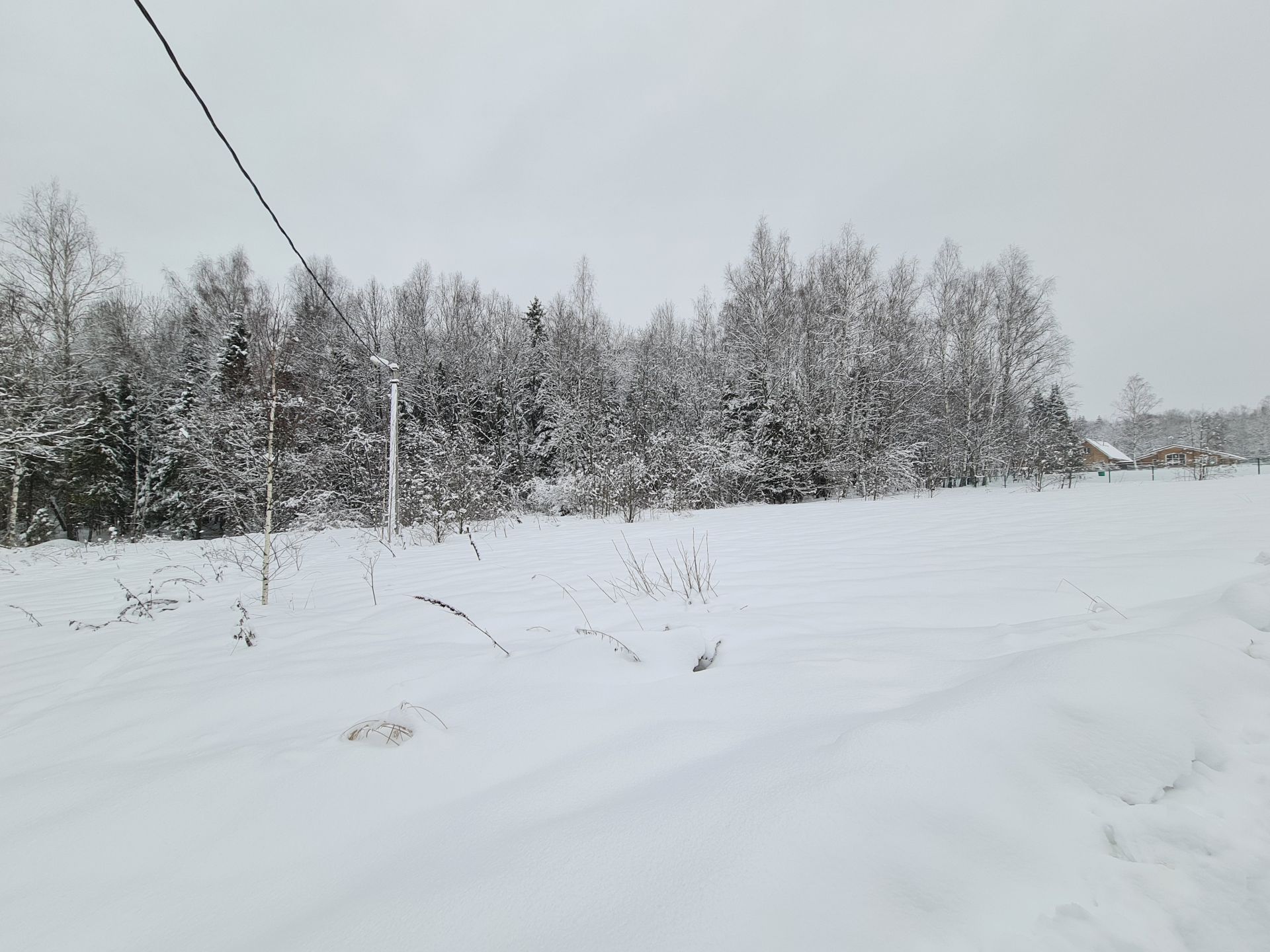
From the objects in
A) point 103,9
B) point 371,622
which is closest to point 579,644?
point 371,622

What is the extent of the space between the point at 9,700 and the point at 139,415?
75.4 feet

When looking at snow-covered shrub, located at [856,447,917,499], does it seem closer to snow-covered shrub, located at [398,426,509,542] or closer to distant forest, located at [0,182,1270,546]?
distant forest, located at [0,182,1270,546]

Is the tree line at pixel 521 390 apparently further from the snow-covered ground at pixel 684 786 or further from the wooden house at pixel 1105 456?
the wooden house at pixel 1105 456

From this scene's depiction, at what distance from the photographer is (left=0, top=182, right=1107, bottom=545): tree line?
11094 millimetres

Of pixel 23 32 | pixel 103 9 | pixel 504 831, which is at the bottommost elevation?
pixel 504 831

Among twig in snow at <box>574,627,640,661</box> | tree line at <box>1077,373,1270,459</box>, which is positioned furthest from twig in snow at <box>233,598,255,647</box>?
tree line at <box>1077,373,1270,459</box>

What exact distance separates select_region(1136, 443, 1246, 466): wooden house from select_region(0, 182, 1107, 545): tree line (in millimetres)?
4780

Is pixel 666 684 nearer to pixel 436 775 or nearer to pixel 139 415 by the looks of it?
pixel 436 775

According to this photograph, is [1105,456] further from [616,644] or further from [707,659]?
[616,644]

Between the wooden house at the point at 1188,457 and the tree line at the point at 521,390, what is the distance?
4780 millimetres

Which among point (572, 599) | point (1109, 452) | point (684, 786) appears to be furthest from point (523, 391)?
point (1109, 452)

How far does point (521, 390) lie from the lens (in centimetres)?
2105

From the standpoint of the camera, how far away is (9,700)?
1.88 meters

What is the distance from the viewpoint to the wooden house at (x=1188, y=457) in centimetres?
1679
